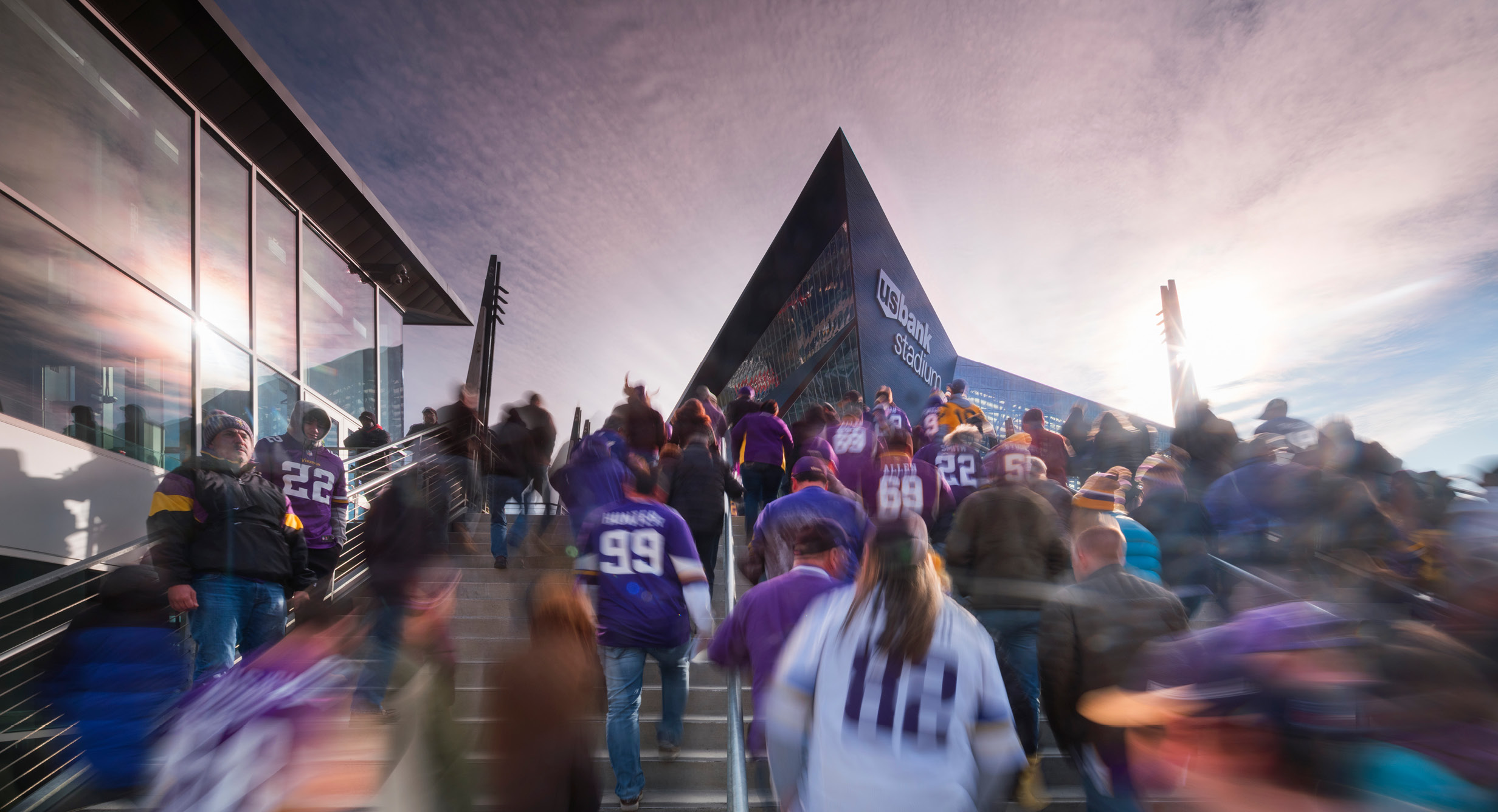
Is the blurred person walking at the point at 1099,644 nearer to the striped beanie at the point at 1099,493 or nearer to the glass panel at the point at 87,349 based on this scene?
the striped beanie at the point at 1099,493

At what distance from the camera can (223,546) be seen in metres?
3.53

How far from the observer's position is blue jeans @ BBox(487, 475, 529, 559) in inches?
239

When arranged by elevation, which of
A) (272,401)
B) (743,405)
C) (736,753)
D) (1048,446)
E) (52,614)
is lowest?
(736,753)

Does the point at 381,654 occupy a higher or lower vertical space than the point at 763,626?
lower

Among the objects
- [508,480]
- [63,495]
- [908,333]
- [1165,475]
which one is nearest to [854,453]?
[1165,475]

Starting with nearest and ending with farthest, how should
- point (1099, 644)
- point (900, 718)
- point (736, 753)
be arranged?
point (900, 718)
point (1099, 644)
point (736, 753)

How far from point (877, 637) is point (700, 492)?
9.50 ft

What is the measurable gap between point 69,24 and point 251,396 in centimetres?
372

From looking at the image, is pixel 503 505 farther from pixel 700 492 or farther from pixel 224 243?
pixel 224 243

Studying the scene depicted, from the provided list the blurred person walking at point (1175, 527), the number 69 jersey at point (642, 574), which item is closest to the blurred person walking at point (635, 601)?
the number 69 jersey at point (642, 574)

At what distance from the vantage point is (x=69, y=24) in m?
5.64

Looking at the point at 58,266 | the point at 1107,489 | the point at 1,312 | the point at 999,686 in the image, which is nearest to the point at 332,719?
the point at 999,686

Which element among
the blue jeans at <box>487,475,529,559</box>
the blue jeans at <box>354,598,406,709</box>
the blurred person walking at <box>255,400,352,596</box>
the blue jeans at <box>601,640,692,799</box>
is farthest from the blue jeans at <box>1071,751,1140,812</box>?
the blue jeans at <box>487,475,529,559</box>

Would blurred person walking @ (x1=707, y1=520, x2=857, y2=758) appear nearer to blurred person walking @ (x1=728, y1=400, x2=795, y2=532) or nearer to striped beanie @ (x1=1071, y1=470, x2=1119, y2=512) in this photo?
striped beanie @ (x1=1071, y1=470, x2=1119, y2=512)
